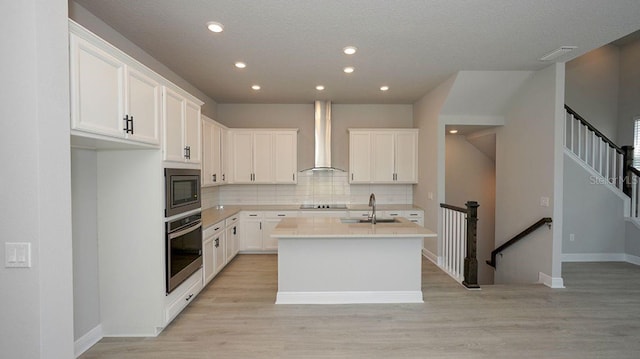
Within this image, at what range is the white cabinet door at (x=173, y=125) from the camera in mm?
2852

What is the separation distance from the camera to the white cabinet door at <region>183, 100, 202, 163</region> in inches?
129

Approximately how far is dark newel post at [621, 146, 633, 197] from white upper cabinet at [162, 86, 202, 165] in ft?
23.0

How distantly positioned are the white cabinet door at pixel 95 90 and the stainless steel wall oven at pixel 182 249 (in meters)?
1.14

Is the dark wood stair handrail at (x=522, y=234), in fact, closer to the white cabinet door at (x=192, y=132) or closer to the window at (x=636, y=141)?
the window at (x=636, y=141)

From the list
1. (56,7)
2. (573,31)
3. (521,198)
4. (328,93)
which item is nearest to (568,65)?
(521,198)

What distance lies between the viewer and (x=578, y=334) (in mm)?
2793

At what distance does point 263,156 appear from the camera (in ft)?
19.2

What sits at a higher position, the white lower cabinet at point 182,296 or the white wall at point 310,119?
the white wall at point 310,119

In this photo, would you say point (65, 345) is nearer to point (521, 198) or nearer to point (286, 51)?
point (286, 51)

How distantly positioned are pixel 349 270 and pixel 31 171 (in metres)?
2.96

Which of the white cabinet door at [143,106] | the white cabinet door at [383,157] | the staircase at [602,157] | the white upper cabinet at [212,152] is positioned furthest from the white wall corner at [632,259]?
the white cabinet door at [143,106]

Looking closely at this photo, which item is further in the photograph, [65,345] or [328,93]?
[328,93]

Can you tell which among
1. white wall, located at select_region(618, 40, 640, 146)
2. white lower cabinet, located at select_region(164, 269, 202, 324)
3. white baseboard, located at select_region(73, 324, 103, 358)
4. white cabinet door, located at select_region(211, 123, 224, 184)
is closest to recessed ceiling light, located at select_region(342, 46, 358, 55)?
white cabinet door, located at select_region(211, 123, 224, 184)

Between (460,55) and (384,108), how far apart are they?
2633mm
